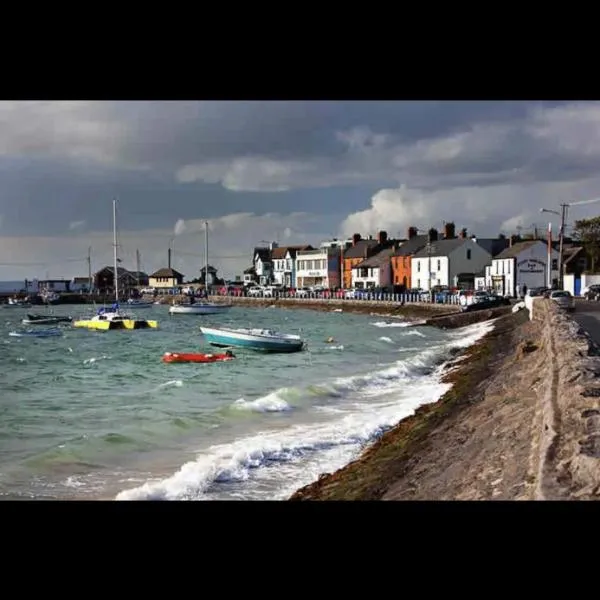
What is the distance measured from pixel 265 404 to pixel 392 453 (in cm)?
440

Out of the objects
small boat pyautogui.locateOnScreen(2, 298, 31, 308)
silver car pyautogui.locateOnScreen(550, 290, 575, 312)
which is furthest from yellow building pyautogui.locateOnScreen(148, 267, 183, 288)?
silver car pyautogui.locateOnScreen(550, 290, 575, 312)

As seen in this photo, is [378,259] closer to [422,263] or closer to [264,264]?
[422,263]

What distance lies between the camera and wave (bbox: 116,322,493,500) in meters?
7.18

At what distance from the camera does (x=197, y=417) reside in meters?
11.5

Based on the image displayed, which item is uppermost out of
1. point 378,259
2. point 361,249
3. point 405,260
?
point 361,249

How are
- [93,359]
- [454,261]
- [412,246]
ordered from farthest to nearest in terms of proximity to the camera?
[412,246]
[454,261]
[93,359]

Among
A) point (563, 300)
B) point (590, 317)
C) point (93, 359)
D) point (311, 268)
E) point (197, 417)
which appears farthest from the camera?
point (311, 268)

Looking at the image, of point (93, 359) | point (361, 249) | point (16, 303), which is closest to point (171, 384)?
point (93, 359)

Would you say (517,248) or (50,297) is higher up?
(517,248)

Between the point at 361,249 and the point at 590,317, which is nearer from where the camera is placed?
the point at 590,317

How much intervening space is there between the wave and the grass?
24 centimetres

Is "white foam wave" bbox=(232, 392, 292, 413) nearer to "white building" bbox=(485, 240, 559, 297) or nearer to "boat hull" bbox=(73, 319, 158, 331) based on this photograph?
"boat hull" bbox=(73, 319, 158, 331)
